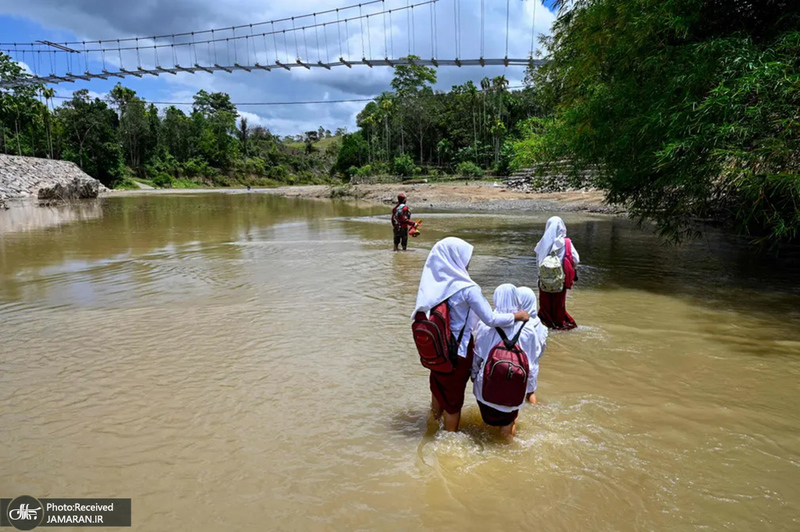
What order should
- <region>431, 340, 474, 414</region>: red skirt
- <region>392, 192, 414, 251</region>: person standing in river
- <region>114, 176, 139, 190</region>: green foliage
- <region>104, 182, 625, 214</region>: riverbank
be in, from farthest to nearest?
1. <region>114, 176, 139, 190</region>: green foliage
2. <region>104, 182, 625, 214</region>: riverbank
3. <region>392, 192, 414, 251</region>: person standing in river
4. <region>431, 340, 474, 414</region>: red skirt

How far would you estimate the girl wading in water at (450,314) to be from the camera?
132 inches

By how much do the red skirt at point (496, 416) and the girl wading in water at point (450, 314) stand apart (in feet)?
0.86

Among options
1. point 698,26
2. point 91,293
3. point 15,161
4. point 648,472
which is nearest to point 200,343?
point 91,293

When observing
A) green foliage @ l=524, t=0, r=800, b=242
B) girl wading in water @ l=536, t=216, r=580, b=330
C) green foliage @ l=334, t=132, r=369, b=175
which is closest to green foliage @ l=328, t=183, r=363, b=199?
green foliage @ l=334, t=132, r=369, b=175

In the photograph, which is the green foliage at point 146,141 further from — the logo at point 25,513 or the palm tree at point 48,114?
the logo at point 25,513

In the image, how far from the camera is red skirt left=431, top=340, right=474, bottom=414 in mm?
3545

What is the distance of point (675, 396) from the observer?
447 cm

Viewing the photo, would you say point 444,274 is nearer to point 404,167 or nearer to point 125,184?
point 404,167

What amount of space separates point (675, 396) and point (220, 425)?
13.3ft

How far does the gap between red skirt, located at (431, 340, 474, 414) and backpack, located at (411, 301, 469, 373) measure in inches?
4.2

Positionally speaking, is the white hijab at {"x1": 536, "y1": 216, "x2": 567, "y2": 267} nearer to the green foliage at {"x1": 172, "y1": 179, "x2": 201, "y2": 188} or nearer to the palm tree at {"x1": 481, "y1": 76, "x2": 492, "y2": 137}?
the palm tree at {"x1": 481, "y1": 76, "x2": 492, "y2": 137}

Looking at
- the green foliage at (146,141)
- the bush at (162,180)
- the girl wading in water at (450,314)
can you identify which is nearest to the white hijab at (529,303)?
the girl wading in water at (450,314)

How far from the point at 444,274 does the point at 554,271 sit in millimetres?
2957

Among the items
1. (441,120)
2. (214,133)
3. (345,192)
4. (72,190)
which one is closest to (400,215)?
(345,192)
